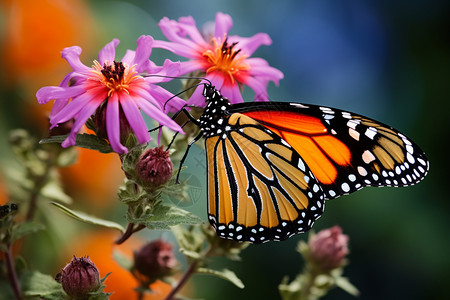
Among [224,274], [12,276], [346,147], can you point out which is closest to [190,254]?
[224,274]

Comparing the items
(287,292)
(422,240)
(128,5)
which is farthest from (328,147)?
(422,240)

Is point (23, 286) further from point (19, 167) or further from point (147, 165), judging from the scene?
point (19, 167)

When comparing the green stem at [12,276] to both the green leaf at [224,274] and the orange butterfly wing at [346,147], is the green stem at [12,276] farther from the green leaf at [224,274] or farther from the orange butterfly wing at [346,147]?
the orange butterfly wing at [346,147]

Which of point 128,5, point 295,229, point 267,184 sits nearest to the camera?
point 295,229

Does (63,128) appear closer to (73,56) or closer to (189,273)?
(73,56)

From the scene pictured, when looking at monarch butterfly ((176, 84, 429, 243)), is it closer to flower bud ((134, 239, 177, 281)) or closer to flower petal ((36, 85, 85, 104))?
flower bud ((134, 239, 177, 281))

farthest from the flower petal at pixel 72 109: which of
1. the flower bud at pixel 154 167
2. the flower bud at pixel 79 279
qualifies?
the flower bud at pixel 79 279
